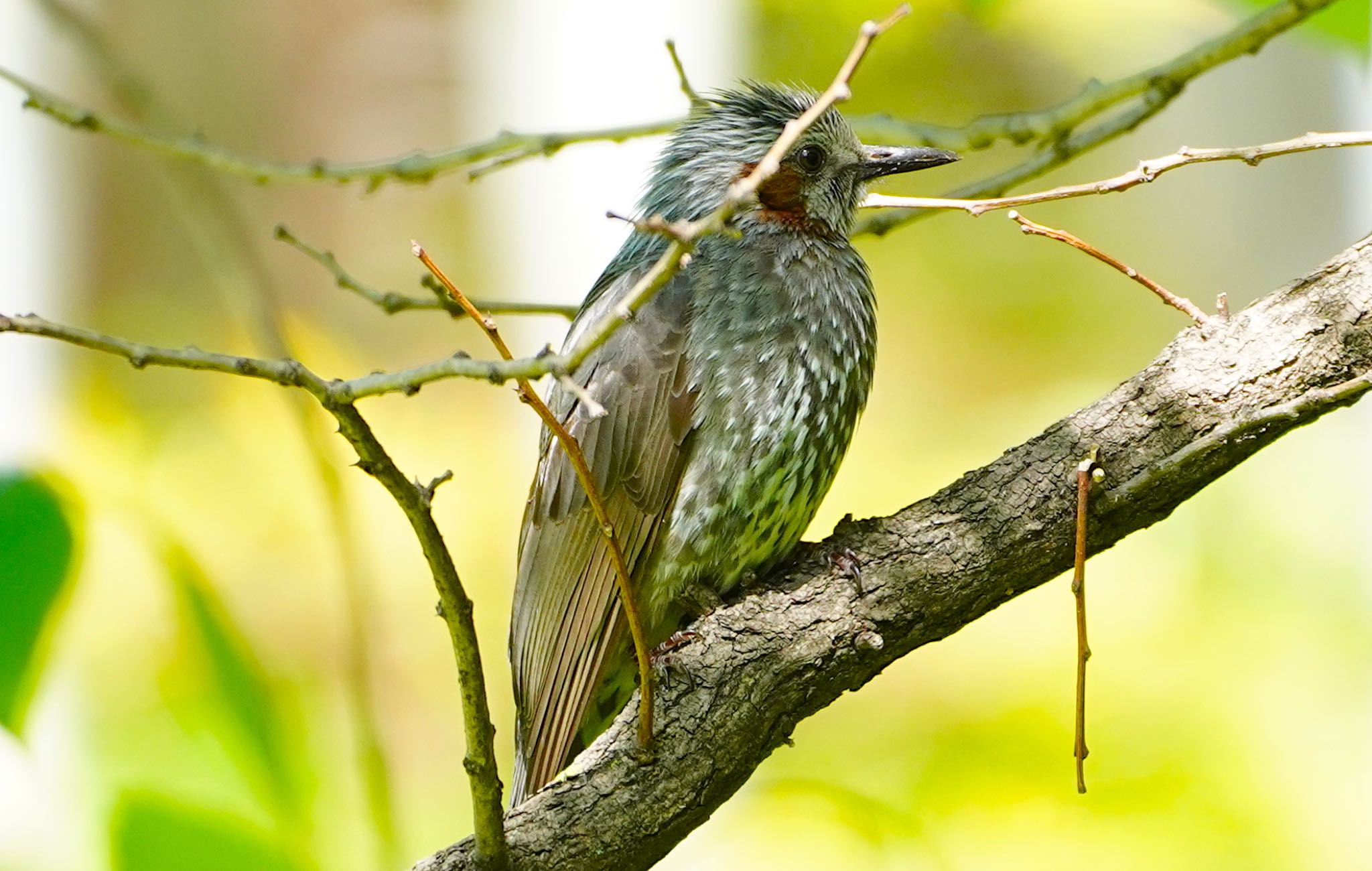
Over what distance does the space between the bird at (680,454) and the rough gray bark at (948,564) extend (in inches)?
12.5

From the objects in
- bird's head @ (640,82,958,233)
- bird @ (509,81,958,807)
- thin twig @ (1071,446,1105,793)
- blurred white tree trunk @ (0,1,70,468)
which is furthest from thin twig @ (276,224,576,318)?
blurred white tree trunk @ (0,1,70,468)

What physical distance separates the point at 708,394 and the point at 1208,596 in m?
2.83

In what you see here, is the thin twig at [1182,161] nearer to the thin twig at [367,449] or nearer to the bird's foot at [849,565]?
the bird's foot at [849,565]

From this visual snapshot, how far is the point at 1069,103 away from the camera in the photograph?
7.34 ft

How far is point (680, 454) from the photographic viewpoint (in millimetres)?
2338

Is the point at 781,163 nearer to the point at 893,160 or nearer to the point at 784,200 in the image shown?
the point at 784,200

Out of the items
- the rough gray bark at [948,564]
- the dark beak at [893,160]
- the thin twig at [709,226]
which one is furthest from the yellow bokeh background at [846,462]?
the dark beak at [893,160]

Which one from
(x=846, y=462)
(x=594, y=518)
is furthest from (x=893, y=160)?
(x=846, y=462)

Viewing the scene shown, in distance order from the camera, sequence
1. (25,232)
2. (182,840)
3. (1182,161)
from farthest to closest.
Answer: (25,232) → (1182,161) → (182,840)

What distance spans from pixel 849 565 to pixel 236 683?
3.36 ft

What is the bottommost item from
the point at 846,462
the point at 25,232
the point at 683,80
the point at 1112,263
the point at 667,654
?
the point at 667,654

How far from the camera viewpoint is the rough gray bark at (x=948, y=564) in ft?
5.95

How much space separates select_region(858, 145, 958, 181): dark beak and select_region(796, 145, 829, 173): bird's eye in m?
0.08

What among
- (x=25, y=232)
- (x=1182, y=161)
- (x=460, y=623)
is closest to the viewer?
(x=460, y=623)
